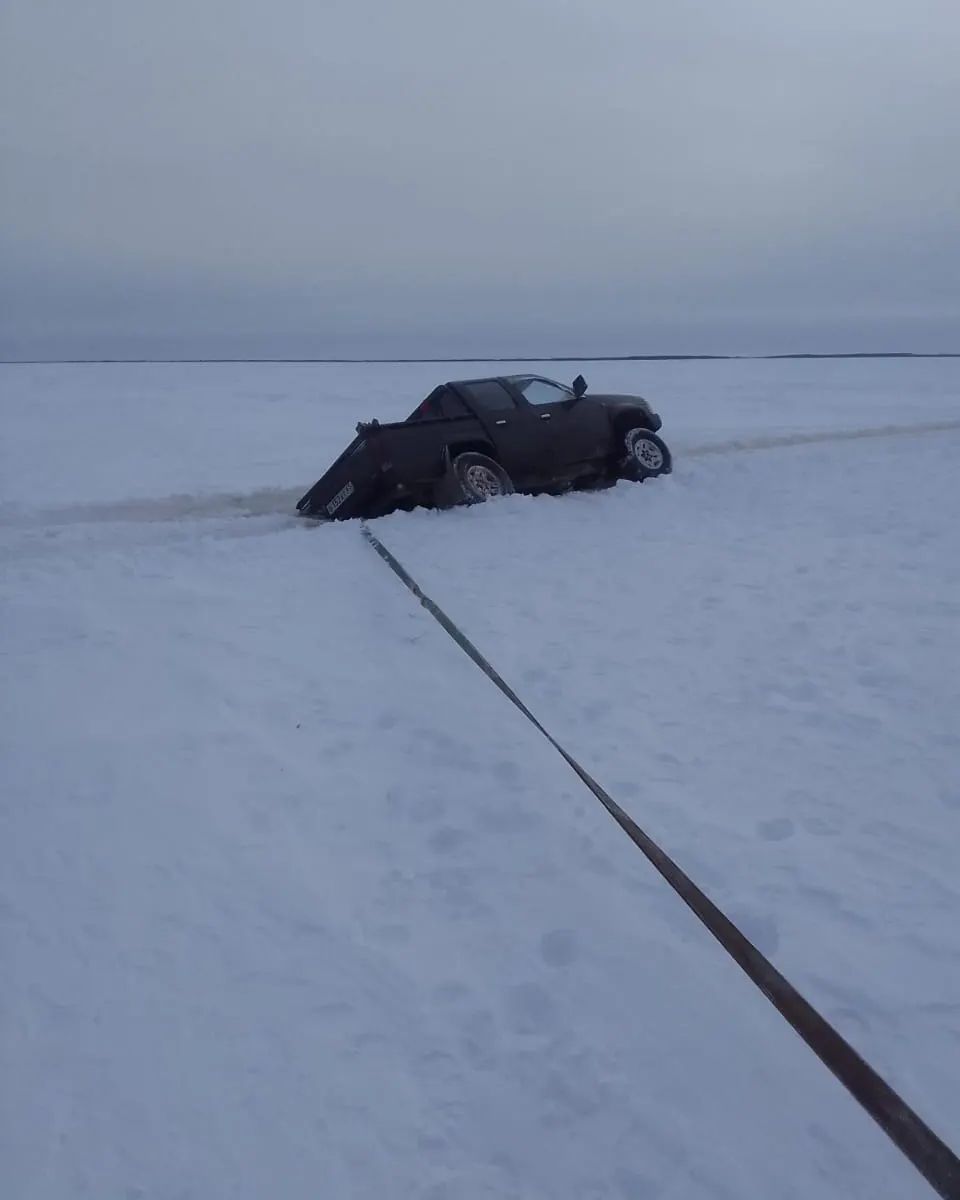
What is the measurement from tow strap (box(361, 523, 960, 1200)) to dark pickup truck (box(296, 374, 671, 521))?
6.25m

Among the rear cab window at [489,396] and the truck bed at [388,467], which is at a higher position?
the rear cab window at [489,396]

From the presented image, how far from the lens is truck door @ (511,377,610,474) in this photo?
11.2 meters

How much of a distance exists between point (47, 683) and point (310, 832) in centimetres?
255

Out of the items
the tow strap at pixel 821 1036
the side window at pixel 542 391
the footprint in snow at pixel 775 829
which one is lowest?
the tow strap at pixel 821 1036

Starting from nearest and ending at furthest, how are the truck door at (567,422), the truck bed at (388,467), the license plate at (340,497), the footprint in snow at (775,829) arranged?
the footprint in snow at (775,829) → the truck bed at (388,467) → the license plate at (340,497) → the truck door at (567,422)

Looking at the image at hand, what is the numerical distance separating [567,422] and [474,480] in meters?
1.67

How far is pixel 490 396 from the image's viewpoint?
36.3 feet

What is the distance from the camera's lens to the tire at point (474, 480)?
33.3ft

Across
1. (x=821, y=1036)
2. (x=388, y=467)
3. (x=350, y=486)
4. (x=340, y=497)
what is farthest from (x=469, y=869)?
(x=340, y=497)

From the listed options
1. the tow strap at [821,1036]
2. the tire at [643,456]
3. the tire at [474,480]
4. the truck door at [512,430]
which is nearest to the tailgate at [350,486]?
the tire at [474,480]

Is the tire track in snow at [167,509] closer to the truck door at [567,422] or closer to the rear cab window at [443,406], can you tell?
the rear cab window at [443,406]

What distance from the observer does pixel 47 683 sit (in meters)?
5.89

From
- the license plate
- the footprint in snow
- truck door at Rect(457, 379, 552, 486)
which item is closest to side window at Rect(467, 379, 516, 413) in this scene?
truck door at Rect(457, 379, 552, 486)

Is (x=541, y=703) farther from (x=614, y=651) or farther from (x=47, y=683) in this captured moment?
(x=47, y=683)
